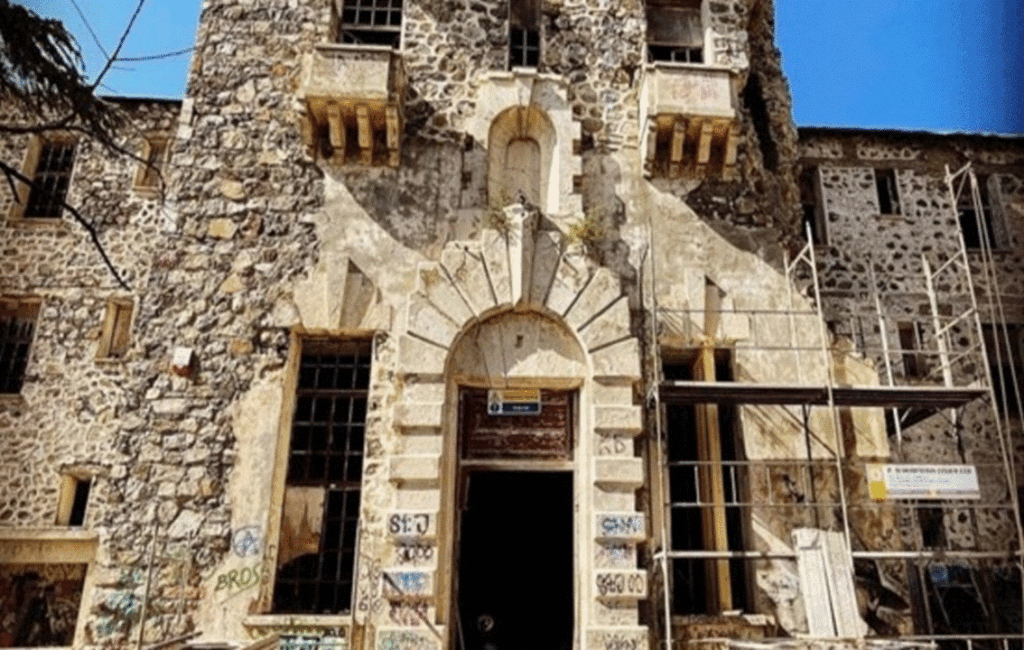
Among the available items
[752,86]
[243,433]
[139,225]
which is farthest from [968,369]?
[139,225]

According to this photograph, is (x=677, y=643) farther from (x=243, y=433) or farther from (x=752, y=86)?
(x=752, y=86)

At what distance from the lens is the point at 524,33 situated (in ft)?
34.9

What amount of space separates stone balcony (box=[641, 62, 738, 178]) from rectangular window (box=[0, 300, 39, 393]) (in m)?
13.1

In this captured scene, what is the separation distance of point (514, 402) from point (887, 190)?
41.0ft

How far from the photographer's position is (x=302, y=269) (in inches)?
362

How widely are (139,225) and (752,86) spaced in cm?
1274

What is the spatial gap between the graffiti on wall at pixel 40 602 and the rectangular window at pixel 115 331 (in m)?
4.13

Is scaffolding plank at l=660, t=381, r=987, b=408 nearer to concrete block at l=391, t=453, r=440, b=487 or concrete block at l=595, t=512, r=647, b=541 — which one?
concrete block at l=595, t=512, r=647, b=541

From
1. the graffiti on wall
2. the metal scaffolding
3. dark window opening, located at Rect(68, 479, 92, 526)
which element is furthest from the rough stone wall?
the graffiti on wall

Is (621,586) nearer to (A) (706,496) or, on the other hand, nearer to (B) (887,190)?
(A) (706,496)

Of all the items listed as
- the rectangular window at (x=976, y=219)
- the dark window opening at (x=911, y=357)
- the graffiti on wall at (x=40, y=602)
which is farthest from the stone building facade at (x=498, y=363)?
the rectangular window at (x=976, y=219)

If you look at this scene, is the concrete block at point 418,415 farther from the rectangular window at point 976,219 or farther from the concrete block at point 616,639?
the rectangular window at point 976,219

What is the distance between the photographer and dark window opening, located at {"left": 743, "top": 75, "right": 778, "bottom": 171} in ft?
35.0

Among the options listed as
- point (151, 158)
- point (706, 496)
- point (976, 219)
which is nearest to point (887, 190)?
point (976, 219)
